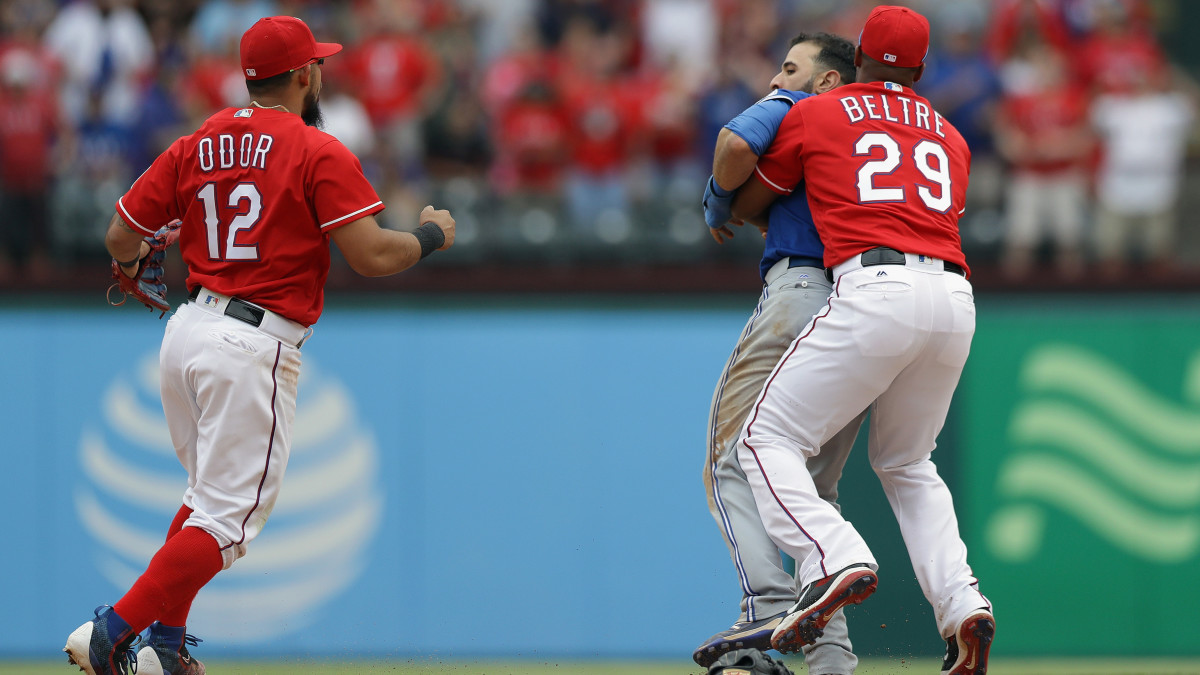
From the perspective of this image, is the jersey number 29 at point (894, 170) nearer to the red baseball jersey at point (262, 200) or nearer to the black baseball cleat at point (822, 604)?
the black baseball cleat at point (822, 604)

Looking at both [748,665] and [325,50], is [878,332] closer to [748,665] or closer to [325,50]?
[748,665]

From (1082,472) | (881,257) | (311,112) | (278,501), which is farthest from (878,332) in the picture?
(278,501)

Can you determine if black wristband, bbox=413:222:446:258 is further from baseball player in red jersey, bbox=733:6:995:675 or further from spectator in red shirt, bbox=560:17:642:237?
spectator in red shirt, bbox=560:17:642:237

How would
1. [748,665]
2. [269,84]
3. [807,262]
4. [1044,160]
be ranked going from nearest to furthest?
[748,665] → [269,84] → [807,262] → [1044,160]

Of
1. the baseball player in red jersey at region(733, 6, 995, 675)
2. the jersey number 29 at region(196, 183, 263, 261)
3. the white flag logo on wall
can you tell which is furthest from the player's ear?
the white flag logo on wall

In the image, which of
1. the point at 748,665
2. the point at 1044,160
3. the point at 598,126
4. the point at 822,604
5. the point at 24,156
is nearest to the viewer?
the point at 822,604

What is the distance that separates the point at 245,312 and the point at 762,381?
1.83 m

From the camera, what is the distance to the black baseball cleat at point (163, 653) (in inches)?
189

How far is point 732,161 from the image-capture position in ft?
15.9

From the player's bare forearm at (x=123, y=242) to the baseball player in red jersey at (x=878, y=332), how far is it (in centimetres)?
225

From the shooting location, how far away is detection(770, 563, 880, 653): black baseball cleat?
4395 mm

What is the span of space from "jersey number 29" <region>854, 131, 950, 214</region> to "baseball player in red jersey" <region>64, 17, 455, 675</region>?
158 centimetres

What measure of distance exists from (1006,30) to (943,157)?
6.97m

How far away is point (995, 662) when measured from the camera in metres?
8.43
